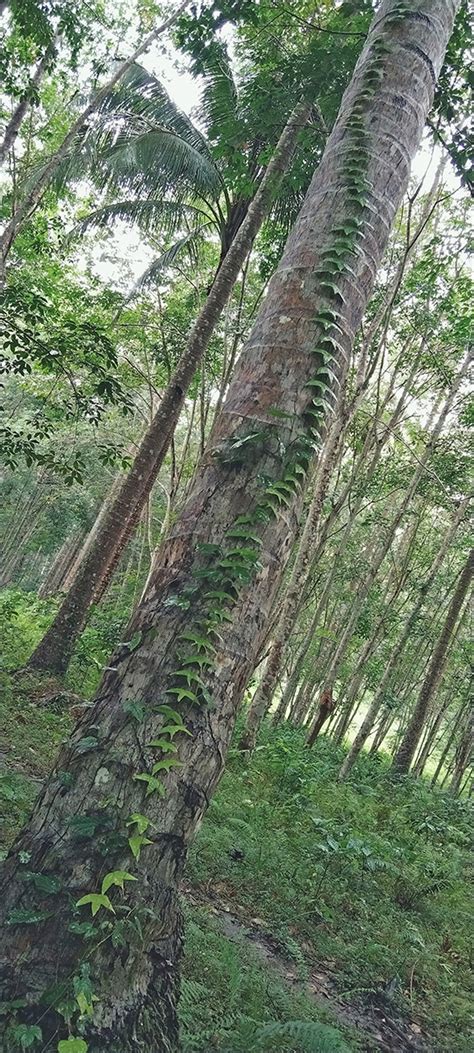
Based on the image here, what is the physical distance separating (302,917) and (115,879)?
3.48m

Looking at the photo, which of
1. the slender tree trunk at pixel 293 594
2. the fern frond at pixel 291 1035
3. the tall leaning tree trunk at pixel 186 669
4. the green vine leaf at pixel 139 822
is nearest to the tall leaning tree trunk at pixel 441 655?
the slender tree trunk at pixel 293 594

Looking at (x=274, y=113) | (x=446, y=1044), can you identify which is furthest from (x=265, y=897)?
(x=274, y=113)

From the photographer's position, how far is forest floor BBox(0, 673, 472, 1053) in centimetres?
315

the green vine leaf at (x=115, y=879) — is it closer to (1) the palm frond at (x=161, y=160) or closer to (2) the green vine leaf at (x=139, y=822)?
(2) the green vine leaf at (x=139, y=822)

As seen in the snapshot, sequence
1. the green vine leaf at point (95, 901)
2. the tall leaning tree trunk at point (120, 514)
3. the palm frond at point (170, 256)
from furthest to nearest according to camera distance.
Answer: the palm frond at point (170, 256) → the tall leaning tree trunk at point (120, 514) → the green vine leaf at point (95, 901)

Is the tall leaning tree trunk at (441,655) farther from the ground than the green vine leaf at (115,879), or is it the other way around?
the tall leaning tree trunk at (441,655)

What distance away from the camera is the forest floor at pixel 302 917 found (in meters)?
3.15

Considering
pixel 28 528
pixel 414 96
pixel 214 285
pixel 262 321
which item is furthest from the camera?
pixel 28 528

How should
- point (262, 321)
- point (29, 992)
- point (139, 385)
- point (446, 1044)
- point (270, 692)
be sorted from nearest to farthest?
1. point (29, 992)
2. point (262, 321)
3. point (446, 1044)
4. point (270, 692)
5. point (139, 385)

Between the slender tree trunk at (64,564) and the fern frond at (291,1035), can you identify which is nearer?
the fern frond at (291,1035)

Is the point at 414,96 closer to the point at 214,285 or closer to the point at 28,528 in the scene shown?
the point at 214,285

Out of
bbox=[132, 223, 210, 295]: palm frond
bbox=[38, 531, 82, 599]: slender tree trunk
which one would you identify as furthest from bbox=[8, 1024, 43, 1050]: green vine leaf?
bbox=[38, 531, 82, 599]: slender tree trunk

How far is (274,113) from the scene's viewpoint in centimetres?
464

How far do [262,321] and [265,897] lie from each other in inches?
167
